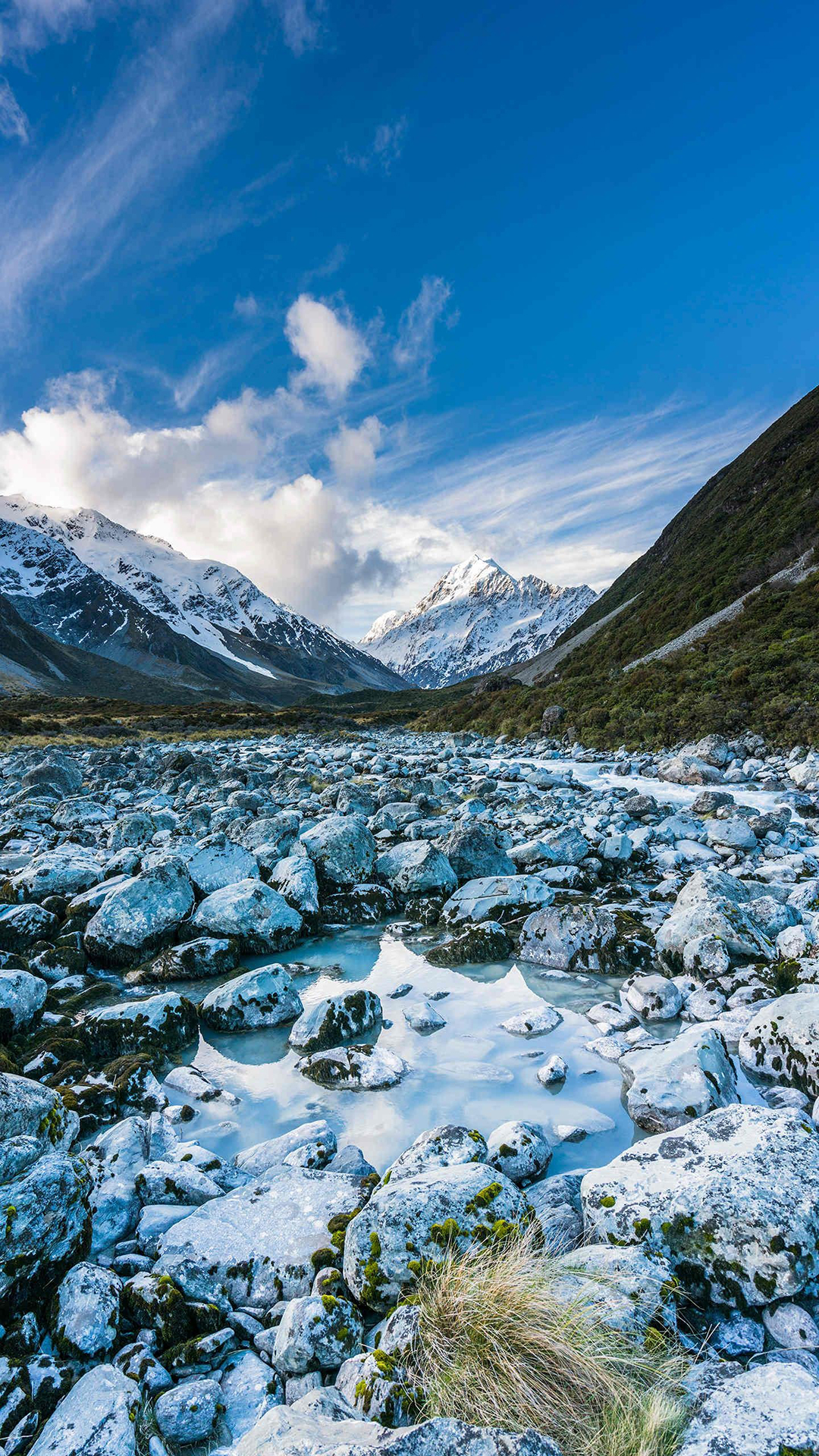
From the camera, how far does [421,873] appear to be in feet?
35.9

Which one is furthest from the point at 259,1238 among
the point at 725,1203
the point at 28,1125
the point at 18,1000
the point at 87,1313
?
the point at 18,1000

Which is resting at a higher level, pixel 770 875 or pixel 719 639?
pixel 719 639

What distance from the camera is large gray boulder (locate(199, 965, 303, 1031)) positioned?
7.15m

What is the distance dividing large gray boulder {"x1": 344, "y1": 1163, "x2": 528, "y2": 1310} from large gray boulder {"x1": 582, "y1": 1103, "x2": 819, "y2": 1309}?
0.62 m

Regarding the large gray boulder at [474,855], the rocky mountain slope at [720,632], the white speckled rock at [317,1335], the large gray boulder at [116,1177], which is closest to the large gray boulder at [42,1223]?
the large gray boulder at [116,1177]

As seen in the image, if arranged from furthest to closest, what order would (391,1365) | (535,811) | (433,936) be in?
(535,811), (433,936), (391,1365)

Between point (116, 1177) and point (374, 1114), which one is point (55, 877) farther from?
point (374, 1114)

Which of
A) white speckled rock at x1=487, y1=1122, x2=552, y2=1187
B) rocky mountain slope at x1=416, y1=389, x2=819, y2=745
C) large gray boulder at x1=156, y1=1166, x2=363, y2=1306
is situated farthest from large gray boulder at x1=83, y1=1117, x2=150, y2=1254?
rocky mountain slope at x1=416, y1=389, x2=819, y2=745

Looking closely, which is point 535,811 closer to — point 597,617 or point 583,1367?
point 583,1367

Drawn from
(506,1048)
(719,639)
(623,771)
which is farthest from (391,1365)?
(719,639)

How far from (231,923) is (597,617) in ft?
244

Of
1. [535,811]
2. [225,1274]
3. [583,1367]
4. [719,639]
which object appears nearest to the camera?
[583,1367]

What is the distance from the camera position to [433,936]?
31.9 ft

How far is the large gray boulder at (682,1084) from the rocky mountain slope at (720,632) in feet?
61.8
